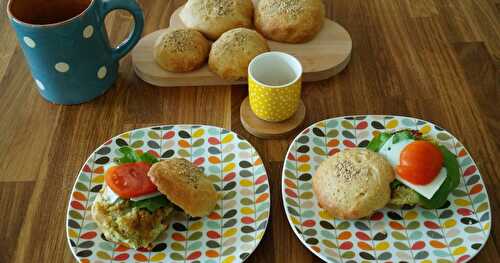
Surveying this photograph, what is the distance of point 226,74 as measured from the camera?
1.29 metres

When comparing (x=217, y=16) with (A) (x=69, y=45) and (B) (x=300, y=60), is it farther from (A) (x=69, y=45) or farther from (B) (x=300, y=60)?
(A) (x=69, y=45)

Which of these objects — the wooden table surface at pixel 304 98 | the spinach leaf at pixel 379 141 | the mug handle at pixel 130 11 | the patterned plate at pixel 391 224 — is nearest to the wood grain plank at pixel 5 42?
the wooden table surface at pixel 304 98

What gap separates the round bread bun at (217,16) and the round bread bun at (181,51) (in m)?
0.05

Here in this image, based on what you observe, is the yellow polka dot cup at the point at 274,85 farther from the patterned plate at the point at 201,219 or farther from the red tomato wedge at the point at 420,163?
the red tomato wedge at the point at 420,163

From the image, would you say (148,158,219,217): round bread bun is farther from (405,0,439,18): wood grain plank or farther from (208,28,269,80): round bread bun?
(405,0,439,18): wood grain plank

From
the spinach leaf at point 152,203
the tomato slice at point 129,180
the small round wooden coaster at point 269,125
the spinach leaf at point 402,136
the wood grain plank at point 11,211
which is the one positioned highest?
the spinach leaf at point 402,136

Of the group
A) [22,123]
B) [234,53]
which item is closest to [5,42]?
[22,123]

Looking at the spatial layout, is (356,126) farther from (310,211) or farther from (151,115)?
(151,115)

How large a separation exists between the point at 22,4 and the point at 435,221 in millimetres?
1050

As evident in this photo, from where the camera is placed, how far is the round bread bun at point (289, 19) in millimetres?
1354

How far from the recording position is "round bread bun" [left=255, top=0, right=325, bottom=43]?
1354mm

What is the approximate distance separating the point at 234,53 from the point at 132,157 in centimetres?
39

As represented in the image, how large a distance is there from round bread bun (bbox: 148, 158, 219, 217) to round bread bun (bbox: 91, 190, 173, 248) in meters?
0.06

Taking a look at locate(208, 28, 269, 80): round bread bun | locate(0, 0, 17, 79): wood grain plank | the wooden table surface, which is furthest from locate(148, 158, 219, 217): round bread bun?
locate(0, 0, 17, 79): wood grain plank
